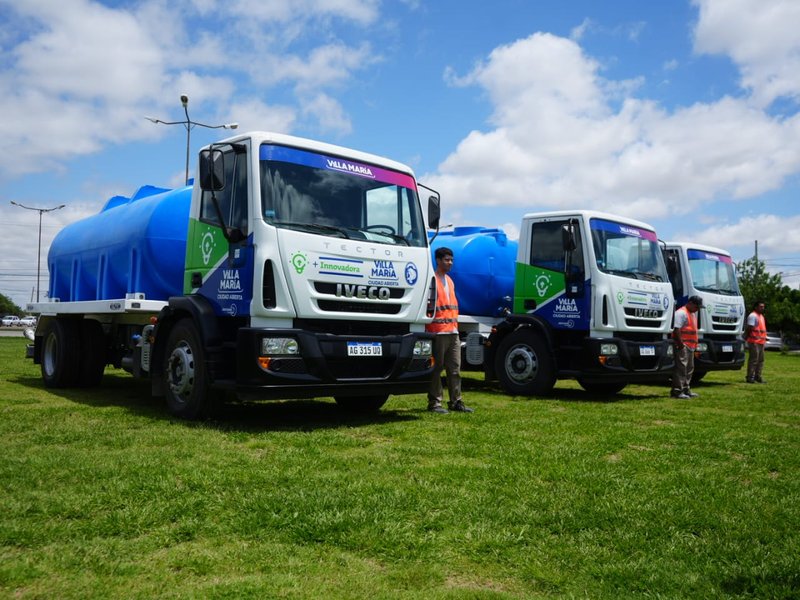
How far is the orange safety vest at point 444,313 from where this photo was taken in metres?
9.51

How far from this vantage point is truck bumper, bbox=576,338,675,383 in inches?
445

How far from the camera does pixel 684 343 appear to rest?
12.6 meters

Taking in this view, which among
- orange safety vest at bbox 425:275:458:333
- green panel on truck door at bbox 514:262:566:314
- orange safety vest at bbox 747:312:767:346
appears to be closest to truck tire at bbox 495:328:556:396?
green panel on truck door at bbox 514:262:566:314

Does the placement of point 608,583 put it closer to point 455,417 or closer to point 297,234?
point 297,234

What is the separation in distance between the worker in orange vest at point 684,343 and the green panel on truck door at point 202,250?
7.96m

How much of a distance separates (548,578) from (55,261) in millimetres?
11083

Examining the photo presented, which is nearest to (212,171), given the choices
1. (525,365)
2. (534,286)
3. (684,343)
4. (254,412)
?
(254,412)

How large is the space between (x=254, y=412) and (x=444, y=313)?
265 cm

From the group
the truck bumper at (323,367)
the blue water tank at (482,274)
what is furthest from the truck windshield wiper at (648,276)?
the truck bumper at (323,367)

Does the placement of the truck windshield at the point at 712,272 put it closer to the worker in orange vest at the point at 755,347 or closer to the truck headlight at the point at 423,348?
the worker in orange vest at the point at 755,347

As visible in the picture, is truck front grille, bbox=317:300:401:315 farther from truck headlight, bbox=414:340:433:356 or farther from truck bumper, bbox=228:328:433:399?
truck headlight, bbox=414:340:433:356

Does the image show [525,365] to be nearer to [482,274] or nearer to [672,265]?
[482,274]

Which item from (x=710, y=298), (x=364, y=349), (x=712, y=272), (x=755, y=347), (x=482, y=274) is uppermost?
(x=712, y=272)

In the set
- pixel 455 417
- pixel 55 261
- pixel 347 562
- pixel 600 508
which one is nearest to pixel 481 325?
pixel 455 417
